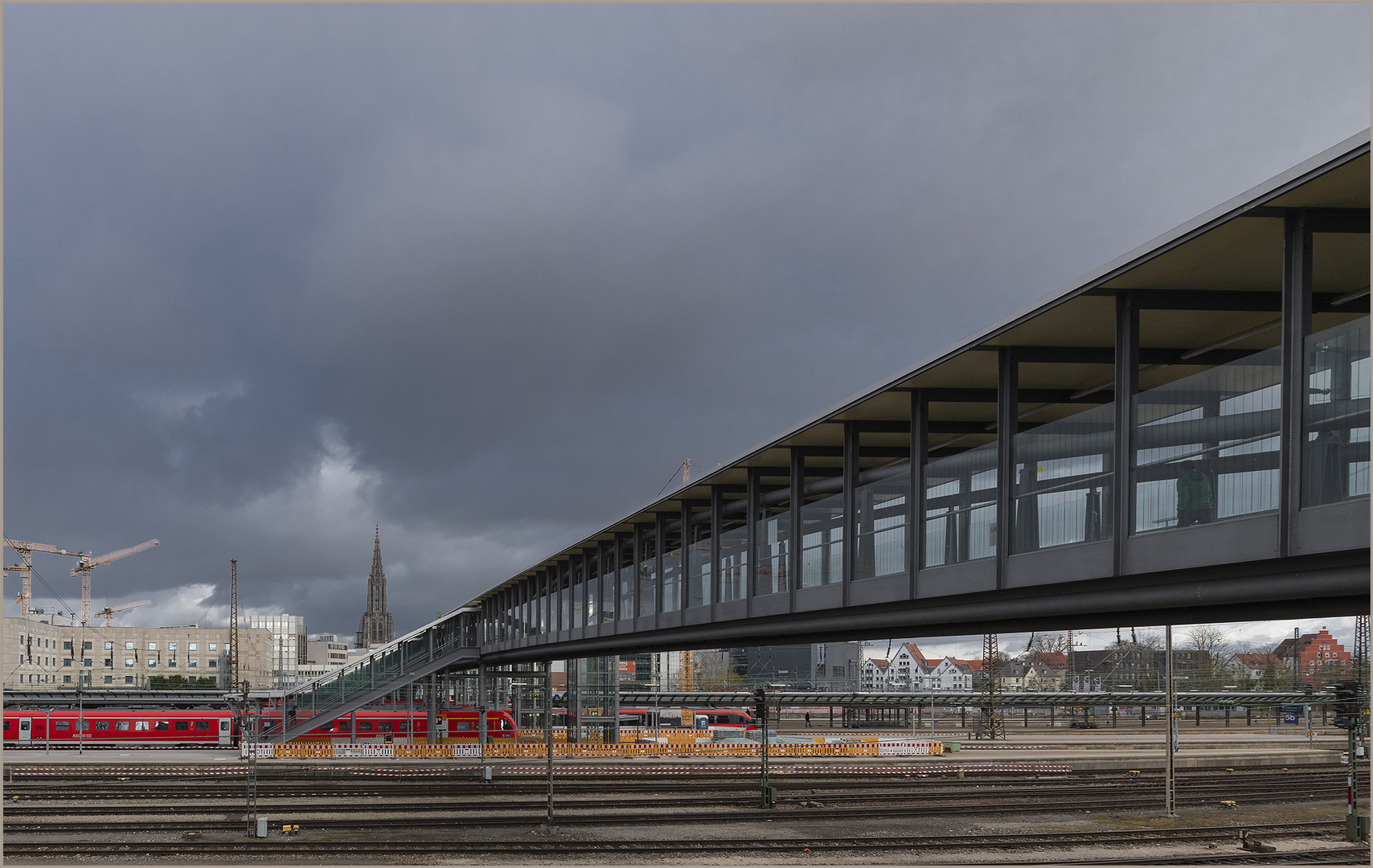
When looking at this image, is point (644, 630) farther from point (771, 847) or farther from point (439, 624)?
point (439, 624)

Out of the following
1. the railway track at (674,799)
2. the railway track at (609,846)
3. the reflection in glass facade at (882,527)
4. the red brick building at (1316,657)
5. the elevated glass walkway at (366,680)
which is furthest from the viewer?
the red brick building at (1316,657)

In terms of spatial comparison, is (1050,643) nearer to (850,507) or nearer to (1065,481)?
(850,507)

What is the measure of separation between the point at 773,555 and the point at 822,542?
7.66 ft

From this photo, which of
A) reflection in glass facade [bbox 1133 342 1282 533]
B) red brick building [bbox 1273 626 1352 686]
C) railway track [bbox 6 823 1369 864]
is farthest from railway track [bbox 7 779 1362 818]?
red brick building [bbox 1273 626 1352 686]

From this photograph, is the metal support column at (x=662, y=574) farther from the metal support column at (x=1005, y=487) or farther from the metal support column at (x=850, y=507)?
the metal support column at (x=1005, y=487)

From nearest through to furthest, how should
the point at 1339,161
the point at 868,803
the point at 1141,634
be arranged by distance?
1. the point at 1339,161
2. the point at 868,803
3. the point at 1141,634

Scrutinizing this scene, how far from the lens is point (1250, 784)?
47.4m

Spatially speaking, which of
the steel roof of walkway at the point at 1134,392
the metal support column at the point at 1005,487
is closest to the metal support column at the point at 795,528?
the steel roof of walkway at the point at 1134,392

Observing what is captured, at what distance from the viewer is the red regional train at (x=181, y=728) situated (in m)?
60.0

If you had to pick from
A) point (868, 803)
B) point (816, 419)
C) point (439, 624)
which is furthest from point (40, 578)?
point (816, 419)

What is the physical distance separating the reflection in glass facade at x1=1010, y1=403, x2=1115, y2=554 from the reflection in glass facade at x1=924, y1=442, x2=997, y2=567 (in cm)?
75

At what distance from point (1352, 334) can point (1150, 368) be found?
782 centimetres

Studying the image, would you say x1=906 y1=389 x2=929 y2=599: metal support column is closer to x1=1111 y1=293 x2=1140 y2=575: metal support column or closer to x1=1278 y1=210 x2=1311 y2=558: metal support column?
x1=1111 y1=293 x2=1140 y2=575: metal support column

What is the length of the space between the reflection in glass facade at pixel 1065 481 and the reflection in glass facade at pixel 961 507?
749mm
